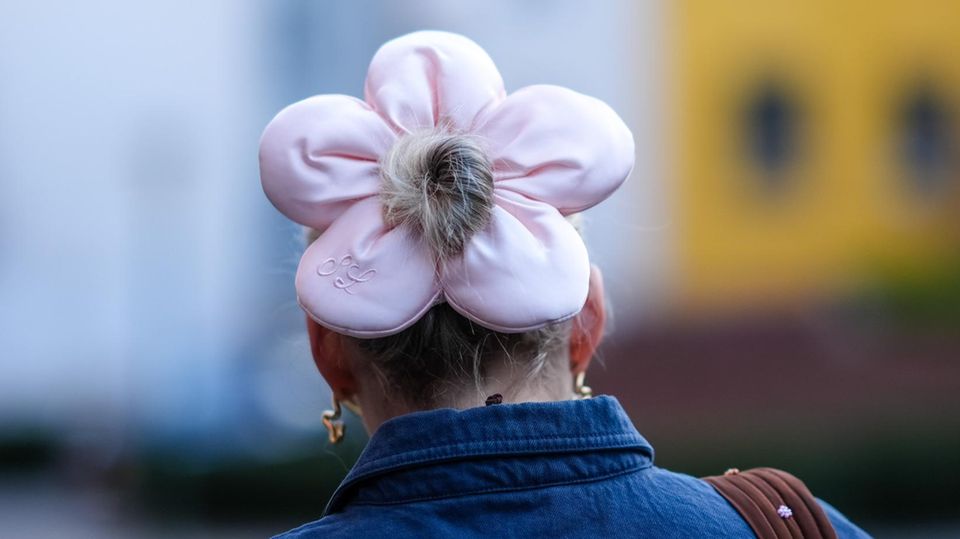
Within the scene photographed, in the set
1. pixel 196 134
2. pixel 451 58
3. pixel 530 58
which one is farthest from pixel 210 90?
pixel 451 58

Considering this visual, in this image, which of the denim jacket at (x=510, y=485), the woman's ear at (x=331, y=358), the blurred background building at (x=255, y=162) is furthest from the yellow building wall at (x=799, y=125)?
the denim jacket at (x=510, y=485)

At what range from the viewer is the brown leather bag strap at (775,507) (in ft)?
5.21

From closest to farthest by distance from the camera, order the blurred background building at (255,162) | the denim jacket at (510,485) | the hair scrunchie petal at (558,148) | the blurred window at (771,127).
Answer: the denim jacket at (510,485) < the hair scrunchie petal at (558,148) < the blurred background building at (255,162) < the blurred window at (771,127)

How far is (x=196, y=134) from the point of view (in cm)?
1480

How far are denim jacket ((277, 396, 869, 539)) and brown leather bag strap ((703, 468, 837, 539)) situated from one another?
2 cm

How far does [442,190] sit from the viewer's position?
1526 mm

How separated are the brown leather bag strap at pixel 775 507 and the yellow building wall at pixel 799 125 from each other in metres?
12.8

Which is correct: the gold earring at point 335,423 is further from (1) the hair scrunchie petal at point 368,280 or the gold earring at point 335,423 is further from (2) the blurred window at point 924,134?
(2) the blurred window at point 924,134

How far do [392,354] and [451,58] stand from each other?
1.39ft

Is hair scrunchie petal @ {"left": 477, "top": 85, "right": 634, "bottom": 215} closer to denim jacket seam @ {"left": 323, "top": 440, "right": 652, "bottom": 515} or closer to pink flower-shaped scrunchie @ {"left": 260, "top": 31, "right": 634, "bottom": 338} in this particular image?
pink flower-shaped scrunchie @ {"left": 260, "top": 31, "right": 634, "bottom": 338}

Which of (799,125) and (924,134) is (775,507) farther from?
(924,134)

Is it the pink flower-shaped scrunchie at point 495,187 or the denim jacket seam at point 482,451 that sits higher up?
the pink flower-shaped scrunchie at point 495,187

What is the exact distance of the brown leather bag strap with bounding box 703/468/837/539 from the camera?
1588mm

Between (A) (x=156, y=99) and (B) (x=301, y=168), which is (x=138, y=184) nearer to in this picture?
(A) (x=156, y=99)
